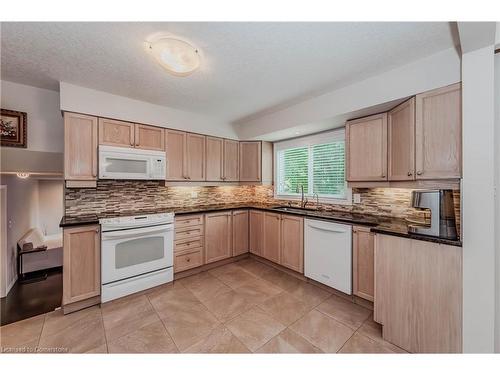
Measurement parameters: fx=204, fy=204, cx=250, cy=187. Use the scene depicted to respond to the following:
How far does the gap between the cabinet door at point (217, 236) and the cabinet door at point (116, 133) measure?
1.48 meters

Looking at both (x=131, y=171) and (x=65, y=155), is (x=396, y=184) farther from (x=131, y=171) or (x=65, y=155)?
(x=65, y=155)

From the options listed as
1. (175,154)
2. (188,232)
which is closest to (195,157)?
(175,154)

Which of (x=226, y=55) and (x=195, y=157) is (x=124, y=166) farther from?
(x=226, y=55)

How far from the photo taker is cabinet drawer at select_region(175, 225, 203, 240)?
2842 mm

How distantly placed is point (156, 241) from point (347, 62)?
285cm

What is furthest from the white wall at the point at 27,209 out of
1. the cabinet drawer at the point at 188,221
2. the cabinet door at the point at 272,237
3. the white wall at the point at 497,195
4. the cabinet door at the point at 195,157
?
the white wall at the point at 497,195

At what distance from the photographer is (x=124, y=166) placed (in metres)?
2.60

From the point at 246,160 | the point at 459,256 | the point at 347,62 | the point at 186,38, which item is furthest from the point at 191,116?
the point at 459,256

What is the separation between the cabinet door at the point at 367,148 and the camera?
221 cm

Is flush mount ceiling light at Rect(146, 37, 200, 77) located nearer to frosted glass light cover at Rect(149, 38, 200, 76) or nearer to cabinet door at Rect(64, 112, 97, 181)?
frosted glass light cover at Rect(149, 38, 200, 76)

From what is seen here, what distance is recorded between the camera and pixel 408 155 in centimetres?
192

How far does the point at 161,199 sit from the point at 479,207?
3.51 meters

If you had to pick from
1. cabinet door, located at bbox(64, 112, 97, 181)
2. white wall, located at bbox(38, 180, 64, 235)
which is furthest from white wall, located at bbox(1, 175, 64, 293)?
cabinet door, located at bbox(64, 112, 97, 181)
